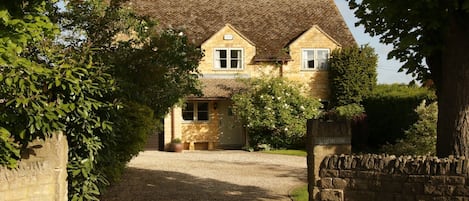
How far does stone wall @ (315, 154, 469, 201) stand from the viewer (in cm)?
799

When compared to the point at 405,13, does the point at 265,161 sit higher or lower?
lower

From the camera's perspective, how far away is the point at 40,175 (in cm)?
770

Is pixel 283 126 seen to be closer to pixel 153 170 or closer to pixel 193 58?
pixel 153 170

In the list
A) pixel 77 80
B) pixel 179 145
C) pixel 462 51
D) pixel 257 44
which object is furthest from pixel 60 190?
pixel 257 44

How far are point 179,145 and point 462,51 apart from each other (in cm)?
2000

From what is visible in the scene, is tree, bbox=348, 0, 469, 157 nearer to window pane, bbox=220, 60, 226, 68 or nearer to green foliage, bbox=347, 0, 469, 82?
green foliage, bbox=347, 0, 469, 82

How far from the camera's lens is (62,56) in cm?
880

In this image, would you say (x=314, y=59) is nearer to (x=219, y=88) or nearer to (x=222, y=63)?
(x=222, y=63)

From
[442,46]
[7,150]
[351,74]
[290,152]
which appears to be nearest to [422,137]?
[290,152]

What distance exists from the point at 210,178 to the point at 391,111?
12.9m

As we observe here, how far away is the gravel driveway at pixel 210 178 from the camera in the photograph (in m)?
13.1

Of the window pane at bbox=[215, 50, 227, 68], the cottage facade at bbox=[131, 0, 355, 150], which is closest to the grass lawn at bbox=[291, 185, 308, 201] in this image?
the cottage facade at bbox=[131, 0, 355, 150]

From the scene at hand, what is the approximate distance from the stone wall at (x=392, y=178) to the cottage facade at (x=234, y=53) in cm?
1917

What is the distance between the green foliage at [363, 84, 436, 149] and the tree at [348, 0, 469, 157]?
15.3 m
